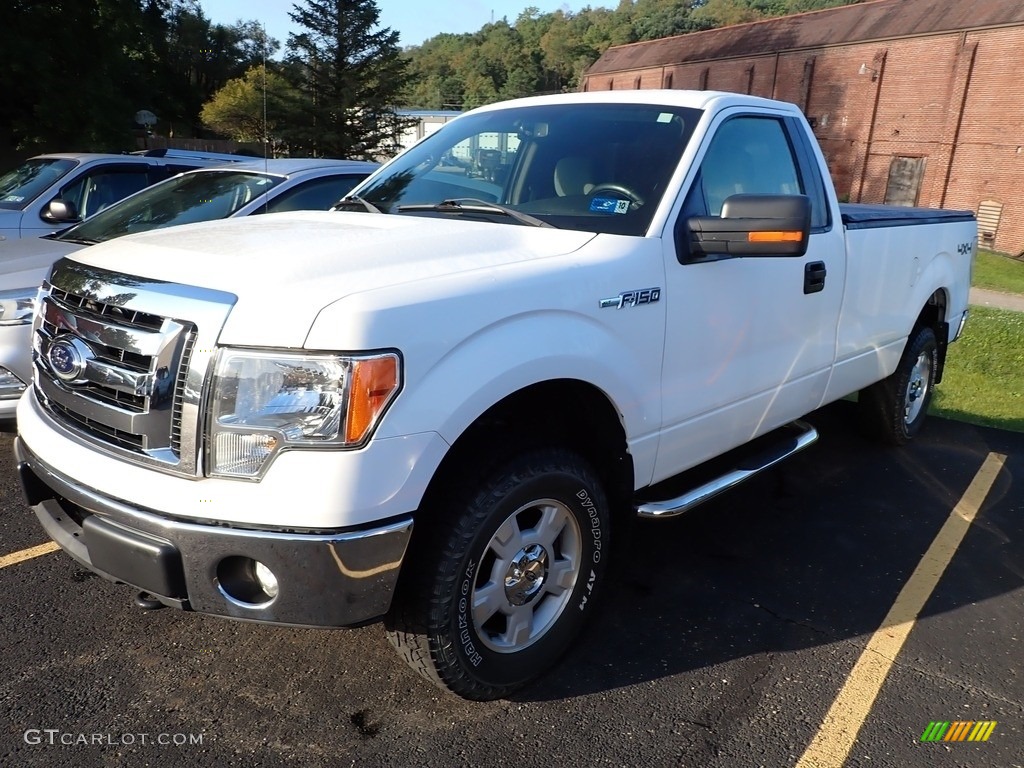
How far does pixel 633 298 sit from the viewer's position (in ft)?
9.41

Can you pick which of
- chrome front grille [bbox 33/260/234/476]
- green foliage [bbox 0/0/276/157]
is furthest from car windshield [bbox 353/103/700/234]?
green foliage [bbox 0/0/276/157]

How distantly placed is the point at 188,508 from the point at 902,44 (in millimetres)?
38219

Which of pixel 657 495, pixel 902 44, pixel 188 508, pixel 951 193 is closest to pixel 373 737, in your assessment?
pixel 188 508

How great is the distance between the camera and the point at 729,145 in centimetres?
362

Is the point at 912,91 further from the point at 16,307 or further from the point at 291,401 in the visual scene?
the point at 291,401

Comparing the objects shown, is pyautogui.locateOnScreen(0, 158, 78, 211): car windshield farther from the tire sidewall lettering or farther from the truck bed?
the truck bed

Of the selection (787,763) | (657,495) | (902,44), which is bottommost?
(787,763)

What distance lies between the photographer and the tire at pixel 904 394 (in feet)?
17.8

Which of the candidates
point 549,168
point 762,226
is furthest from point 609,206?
point 762,226

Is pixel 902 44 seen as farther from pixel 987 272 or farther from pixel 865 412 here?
pixel 865 412

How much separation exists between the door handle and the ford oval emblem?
304 cm

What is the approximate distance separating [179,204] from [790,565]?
4765mm

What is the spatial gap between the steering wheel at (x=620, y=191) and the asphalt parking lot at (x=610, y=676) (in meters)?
1.69

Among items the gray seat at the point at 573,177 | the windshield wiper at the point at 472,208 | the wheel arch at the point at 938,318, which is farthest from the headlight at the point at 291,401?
the wheel arch at the point at 938,318
